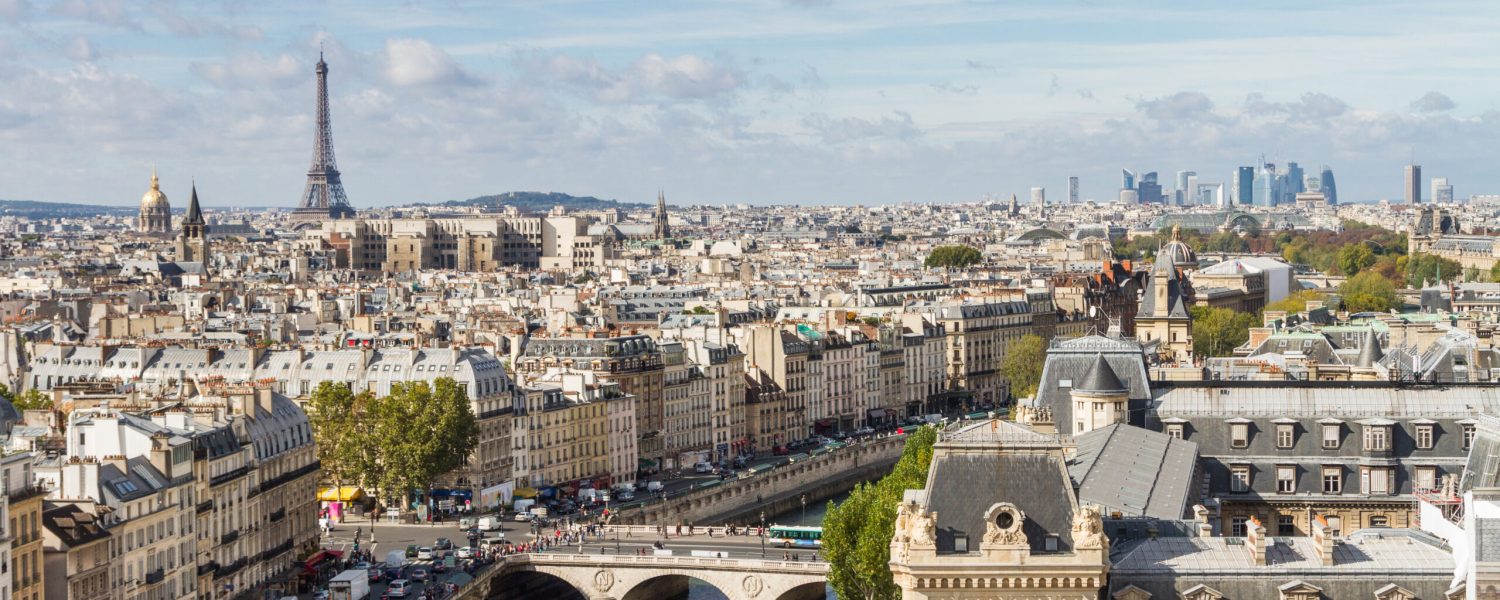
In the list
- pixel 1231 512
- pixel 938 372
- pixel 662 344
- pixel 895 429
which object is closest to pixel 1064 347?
pixel 1231 512

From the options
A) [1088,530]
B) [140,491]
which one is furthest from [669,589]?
[1088,530]

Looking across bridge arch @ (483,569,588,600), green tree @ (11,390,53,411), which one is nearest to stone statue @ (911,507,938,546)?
bridge arch @ (483,569,588,600)

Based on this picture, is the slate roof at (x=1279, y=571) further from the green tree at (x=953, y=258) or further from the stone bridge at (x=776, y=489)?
the green tree at (x=953, y=258)

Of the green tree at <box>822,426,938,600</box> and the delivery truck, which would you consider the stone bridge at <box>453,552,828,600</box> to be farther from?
the green tree at <box>822,426,938,600</box>

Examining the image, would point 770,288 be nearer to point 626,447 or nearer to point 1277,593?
point 626,447

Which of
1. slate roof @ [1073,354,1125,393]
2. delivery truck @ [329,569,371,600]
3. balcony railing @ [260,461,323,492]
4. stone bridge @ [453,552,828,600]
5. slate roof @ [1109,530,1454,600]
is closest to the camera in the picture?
slate roof @ [1109,530,1454,600]

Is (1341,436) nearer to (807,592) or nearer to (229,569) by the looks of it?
(807,592)
